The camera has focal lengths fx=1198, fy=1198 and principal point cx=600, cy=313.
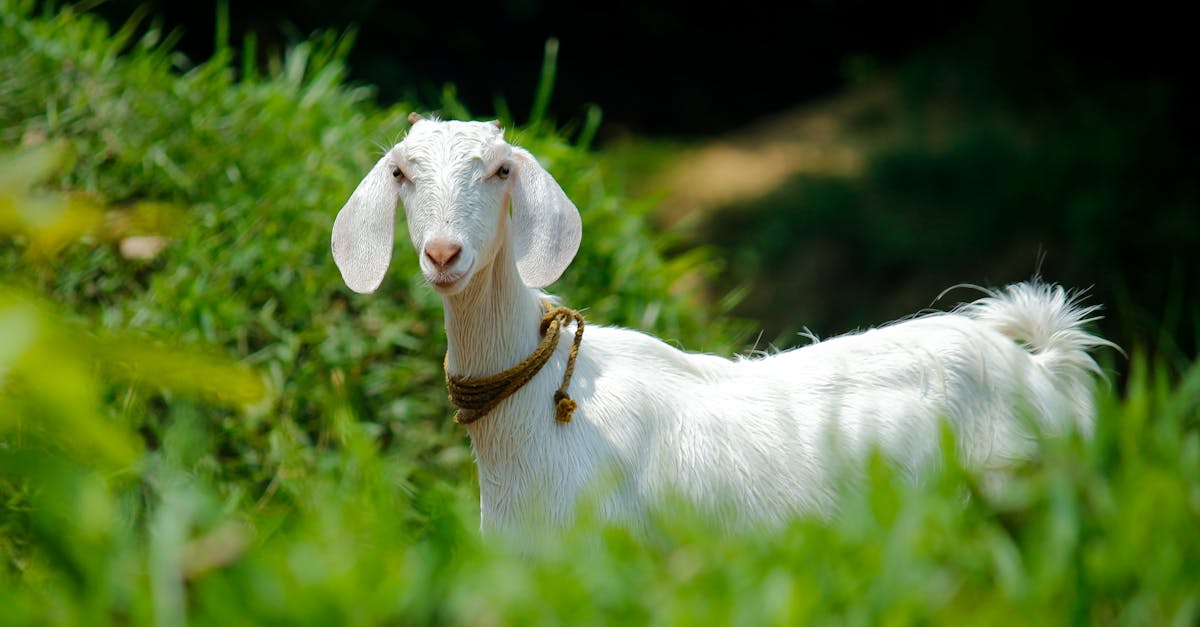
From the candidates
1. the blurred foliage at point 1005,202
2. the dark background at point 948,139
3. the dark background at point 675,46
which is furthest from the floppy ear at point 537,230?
the dark background at point 675,46

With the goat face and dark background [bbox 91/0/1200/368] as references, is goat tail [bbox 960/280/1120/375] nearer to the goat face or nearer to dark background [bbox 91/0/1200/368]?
the goat face

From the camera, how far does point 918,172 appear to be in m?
10.6

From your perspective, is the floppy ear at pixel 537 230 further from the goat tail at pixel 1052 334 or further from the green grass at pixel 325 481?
the goat tail at pixel 1052 334

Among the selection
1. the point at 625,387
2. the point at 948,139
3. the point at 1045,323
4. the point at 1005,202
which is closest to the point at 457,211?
the point at 625,387

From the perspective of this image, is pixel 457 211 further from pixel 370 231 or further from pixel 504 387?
pixel 504 387

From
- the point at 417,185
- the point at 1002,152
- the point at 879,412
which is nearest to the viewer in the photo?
the point at 417,185

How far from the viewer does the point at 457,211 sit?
261 cm

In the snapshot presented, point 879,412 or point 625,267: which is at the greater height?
point 879,412

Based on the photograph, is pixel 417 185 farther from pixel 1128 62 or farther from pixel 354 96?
pixel 1128 62

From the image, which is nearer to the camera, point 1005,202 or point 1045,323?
point 1045,323

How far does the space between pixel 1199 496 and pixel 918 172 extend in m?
9.15

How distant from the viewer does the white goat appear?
2727mm

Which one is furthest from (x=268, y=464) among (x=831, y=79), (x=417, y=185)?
(x=831, y=79)

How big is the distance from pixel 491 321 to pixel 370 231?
1.18 ft
